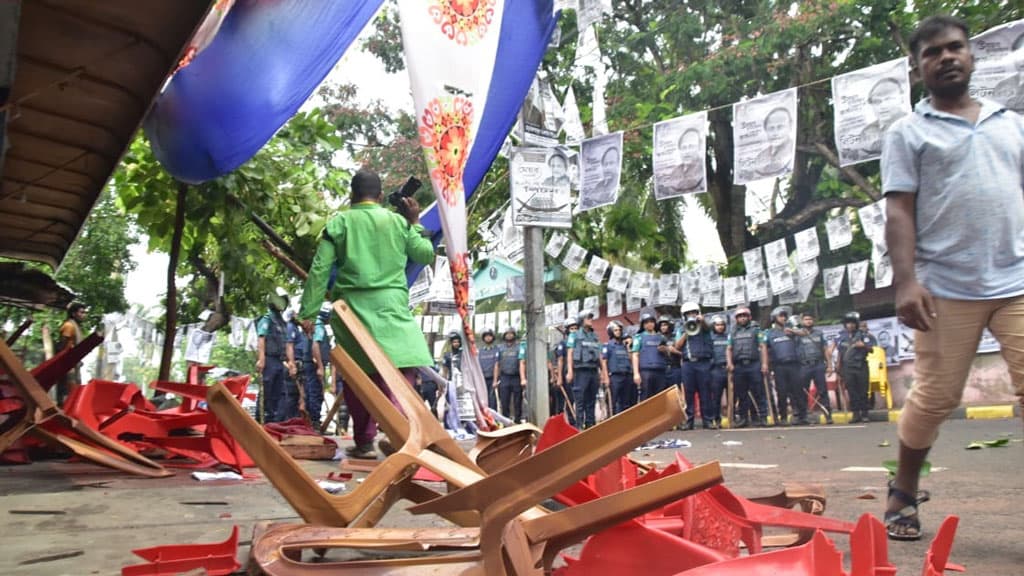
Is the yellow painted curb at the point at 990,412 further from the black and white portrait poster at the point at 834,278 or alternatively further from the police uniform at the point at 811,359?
the black and white portrait poster at the point at 834,278

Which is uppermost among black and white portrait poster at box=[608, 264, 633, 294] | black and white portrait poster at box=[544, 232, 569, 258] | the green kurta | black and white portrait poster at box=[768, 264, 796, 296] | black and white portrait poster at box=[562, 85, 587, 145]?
black and white portrait poster at box=[562, 85, 587, 145]

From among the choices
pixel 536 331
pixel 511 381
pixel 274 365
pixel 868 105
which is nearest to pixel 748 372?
pixel 511 381

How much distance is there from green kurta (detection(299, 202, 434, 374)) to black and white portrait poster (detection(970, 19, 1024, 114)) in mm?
6423

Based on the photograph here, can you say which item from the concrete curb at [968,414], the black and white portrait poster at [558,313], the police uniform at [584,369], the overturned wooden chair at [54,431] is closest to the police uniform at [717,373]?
the concrete curb at [968,414]

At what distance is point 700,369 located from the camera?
14.0 metres

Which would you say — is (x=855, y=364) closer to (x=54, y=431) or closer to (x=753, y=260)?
(x=753, y=260)

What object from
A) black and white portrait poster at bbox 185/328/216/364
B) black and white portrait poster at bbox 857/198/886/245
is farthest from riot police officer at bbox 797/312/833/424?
black and white portrait poster at bbox 185/328/216/364

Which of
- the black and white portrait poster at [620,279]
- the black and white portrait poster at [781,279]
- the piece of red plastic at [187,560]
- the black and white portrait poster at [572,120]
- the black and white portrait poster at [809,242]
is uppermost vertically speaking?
the black and white portrait poster at [572,120]

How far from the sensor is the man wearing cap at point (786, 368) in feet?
46.0

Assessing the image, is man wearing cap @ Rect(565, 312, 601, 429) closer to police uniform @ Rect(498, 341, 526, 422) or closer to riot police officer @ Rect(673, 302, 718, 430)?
riot police officer @ Rect(673, 302, 718, 430)

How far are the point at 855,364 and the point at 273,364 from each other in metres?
9.56

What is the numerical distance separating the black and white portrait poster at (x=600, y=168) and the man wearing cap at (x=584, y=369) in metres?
4.23

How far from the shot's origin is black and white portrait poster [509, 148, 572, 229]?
5.07 m

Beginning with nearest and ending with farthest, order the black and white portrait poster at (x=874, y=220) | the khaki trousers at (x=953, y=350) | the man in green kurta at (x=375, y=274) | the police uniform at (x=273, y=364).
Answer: the khaki trousers at (x=953, y=350), the man in green kurta at (x=375, y=274), the black and white portrait poster at (x=874, y=220), the police uniform at (x=273, y=364)
